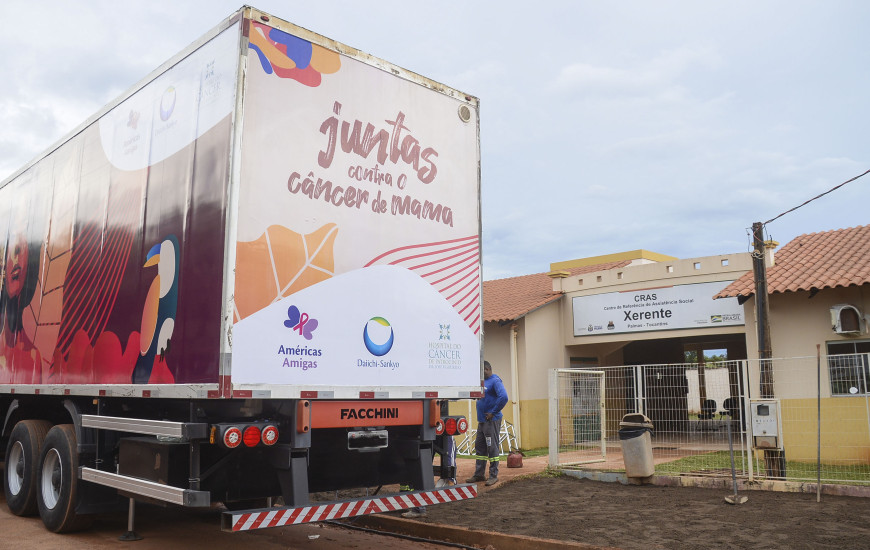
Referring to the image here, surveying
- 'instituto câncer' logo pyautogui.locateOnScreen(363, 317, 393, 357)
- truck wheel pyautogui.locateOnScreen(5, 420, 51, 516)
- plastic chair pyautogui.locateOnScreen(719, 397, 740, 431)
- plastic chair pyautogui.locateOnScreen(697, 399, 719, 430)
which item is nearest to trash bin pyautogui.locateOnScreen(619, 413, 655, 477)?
plastic chair pyautogui.locateOnScreen(719, 397, 740, 431)

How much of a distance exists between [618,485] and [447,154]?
635 centimetres

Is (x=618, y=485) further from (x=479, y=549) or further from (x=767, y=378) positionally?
(x=479, y=549)

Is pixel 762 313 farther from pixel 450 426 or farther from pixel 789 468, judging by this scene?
pixel 450 426

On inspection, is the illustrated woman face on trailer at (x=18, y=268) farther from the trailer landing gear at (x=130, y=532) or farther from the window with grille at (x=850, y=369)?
the window with grille at (x=850, y=369)

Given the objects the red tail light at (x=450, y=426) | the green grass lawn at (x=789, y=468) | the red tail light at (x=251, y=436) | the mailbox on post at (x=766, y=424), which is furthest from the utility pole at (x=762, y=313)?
the red tail light at (x=251, y=436)

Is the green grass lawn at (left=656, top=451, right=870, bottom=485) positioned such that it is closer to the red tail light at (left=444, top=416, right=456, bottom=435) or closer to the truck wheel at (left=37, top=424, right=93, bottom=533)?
the red tail light at (left=444, top=416, right=456, bottom=435)

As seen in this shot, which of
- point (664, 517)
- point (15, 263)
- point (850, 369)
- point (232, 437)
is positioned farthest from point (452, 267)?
point (850, 369)

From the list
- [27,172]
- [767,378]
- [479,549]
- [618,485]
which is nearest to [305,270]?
[479,549]

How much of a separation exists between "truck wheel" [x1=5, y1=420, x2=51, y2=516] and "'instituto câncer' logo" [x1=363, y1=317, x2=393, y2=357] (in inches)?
168

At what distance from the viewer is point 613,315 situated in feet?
60.0

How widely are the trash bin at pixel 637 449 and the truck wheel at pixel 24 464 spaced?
7.63 meters

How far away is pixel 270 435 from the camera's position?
548 cm

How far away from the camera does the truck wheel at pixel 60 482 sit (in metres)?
7.03

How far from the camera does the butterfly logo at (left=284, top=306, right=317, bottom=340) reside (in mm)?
5551
